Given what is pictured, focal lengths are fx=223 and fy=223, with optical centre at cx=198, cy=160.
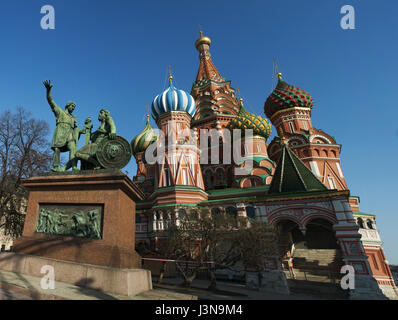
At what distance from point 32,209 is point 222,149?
24320 millimetres

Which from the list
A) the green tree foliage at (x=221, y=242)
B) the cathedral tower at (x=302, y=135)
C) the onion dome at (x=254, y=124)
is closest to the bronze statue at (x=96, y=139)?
the green tree foliage at (x=221, y=242)

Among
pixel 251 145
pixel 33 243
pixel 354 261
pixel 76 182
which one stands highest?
pixel 251 145

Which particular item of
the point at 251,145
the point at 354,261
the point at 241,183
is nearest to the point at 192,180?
the point at 241,183

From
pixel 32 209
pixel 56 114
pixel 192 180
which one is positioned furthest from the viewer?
pixel 192 180

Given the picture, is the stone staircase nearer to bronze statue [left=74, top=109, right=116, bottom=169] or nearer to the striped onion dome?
bronze statue [left=74, top=109, right=116, bottom=169]

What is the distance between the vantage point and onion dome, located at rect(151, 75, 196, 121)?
2583 cm

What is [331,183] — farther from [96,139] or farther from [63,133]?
[63,133]

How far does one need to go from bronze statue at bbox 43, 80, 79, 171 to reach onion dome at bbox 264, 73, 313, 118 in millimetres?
26169

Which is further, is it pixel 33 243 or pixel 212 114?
pixel 212 114

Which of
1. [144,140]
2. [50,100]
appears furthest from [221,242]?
[144,140]

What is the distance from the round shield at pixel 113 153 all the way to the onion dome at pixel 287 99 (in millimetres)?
25755

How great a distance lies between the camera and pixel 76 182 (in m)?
6.99

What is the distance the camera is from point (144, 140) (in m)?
36.9

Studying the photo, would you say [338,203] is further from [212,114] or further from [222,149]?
[212,114]
